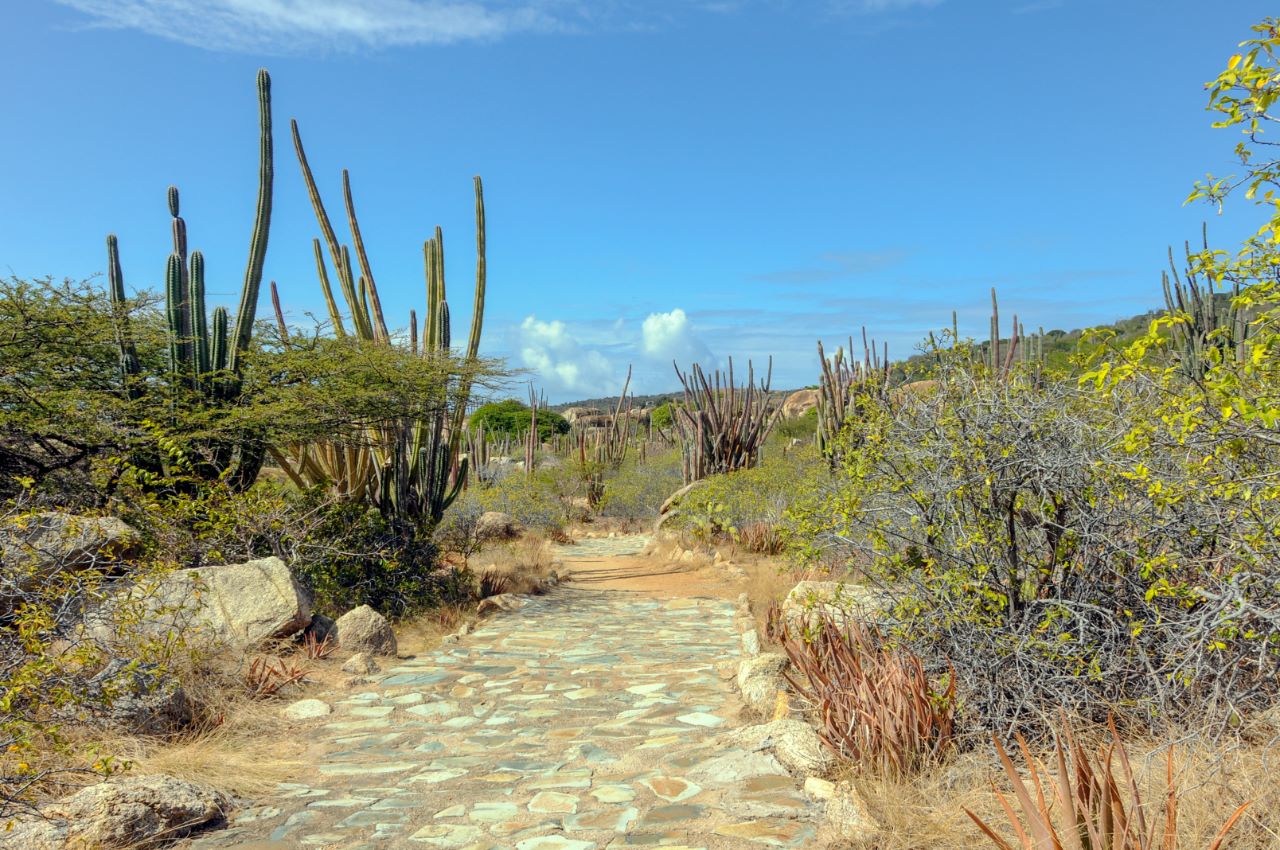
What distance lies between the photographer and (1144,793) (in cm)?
338

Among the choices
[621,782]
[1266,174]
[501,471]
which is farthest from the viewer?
[501,471]

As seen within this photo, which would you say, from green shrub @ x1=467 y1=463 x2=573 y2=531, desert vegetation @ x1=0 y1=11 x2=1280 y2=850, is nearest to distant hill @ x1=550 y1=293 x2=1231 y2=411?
desert vegetation @ x1=0 y1=11 x2=1280 y2=850

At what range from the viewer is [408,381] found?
31.3ft

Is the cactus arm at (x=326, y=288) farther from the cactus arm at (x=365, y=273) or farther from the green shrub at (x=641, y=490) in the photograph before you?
the green shrub at (x=641, y=490)

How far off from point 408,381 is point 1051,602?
7113 millimetres

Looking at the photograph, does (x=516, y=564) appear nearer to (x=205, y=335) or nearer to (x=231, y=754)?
(x=205, y=335)

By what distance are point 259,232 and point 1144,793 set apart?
9362 millimetres

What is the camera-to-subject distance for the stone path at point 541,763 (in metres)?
4.04

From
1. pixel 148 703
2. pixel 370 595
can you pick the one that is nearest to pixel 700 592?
pixel 370 595

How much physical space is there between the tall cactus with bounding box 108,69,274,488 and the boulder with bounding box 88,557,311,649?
75.3 inches

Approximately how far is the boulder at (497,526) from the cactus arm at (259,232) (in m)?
6.95

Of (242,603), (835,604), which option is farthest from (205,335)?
(835,604)

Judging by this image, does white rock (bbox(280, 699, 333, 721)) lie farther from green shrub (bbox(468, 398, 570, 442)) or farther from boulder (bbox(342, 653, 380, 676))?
green shrub (bbox(468, 398, 570, 442))

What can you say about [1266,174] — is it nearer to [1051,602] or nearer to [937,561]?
[1051,602]
